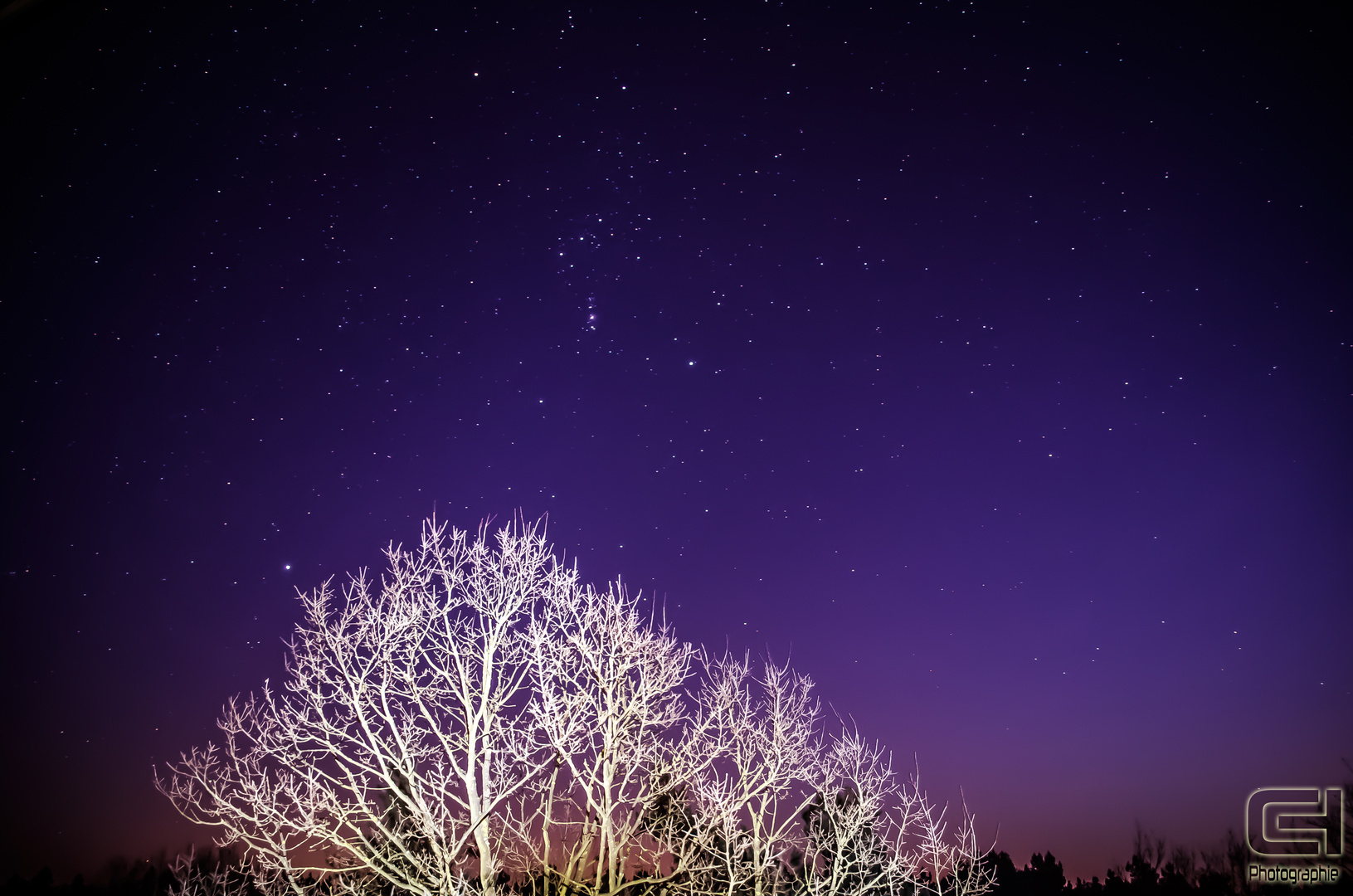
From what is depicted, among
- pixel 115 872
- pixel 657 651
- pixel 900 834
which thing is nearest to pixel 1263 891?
pixel 900 834

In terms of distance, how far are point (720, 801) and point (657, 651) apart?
299cm

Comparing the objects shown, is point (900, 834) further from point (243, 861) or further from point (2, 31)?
point (2, 31)

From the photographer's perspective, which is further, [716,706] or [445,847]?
[716,706]

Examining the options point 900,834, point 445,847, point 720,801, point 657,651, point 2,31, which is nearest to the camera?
point 2,31

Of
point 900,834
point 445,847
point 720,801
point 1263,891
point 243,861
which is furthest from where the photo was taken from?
point 1263,891

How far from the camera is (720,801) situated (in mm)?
10328

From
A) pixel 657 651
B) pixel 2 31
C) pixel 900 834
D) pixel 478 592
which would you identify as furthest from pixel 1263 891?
pixel 2 31

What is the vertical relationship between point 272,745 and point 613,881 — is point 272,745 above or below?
above

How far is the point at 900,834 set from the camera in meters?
11.1

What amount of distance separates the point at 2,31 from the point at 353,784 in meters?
11.0

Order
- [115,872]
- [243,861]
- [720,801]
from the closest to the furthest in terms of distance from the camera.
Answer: [243,861] < [720,801] < [115,872]

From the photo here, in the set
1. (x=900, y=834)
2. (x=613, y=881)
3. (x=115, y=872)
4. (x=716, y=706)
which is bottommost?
(x=115, y=872)

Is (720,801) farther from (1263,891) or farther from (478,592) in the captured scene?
(1263,891)

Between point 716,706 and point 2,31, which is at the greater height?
point 2,31
